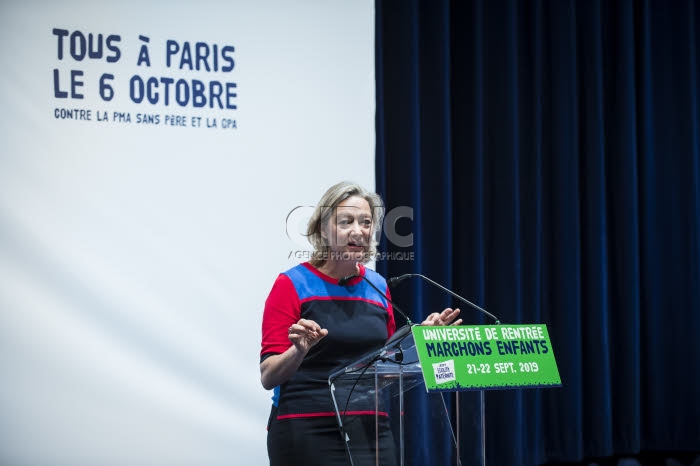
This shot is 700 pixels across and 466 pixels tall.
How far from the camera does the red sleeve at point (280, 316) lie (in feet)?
6.63

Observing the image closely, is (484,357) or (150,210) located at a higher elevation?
(150,210)

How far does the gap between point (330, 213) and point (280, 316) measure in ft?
1.25

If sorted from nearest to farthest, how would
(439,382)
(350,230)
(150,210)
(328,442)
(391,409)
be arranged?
(439,382) < (391,409) < (328,442) < (350,230) < (150,210)

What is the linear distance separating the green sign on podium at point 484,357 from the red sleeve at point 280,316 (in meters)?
0.55

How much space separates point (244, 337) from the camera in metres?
3.16

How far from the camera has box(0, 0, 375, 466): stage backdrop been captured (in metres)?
2.90

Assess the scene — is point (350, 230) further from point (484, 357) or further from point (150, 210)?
A: point (150, 210)

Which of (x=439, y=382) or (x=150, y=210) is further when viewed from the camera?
(x=150, y=210)

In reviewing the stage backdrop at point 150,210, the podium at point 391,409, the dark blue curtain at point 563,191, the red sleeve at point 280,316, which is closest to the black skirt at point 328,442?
the podium at point 391,409

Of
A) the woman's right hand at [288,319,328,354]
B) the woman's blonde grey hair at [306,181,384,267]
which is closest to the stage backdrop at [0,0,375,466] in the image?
the woman's blonde grey hair at [306,181,384,267]

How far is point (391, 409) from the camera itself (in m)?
Answer: 1.72

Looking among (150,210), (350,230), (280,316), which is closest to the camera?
(280,316)

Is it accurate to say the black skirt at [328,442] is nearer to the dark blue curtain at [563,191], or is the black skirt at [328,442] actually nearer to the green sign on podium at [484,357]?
the green sign on podium at [484,357]

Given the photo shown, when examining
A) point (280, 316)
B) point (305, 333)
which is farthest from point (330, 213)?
point (305, 333)
